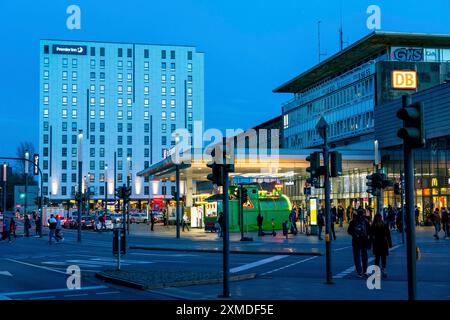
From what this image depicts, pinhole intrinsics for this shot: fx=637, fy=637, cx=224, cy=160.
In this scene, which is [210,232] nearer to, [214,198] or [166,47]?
[214,198]

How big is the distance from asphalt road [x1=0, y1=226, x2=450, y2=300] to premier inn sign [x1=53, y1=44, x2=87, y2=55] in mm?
107245

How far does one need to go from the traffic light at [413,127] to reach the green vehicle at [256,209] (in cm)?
3889

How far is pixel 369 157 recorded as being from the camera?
189ft

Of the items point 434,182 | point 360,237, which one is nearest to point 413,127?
point 360,237

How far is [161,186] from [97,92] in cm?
2368

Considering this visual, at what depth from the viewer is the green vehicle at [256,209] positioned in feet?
164

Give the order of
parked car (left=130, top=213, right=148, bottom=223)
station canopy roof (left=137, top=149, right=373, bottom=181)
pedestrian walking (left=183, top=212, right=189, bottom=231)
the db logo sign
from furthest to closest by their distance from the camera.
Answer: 1. parked car (left=130, top=213, right=148, bottom=223)
2. pedestrian walking (left=183, top=212, right=189, bottom=231)
3. station canopy roof (left=137, top=149, right=373, bottom=181)
4. the db logo sign

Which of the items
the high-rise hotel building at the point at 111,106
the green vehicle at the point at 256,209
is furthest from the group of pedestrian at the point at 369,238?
the high-rise hotel building at the point at 111,106

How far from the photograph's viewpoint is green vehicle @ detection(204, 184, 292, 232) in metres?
49.9

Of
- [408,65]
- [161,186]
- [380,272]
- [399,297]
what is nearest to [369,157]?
[408,65]

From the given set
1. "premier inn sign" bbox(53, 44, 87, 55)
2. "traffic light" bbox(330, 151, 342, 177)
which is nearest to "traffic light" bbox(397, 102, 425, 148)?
"traffic light" bbox(330, 151, 342, 177)

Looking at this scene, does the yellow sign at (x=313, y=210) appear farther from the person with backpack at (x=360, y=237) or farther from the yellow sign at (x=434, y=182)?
the person with backpack at (x=360, y=237)

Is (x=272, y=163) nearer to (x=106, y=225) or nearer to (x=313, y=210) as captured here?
(x=313, y=210)

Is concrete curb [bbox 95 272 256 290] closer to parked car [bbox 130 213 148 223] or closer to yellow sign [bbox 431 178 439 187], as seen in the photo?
yellow sign [bbox 431 178 439 187]
